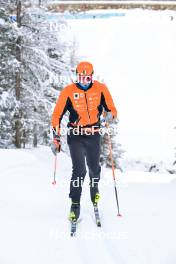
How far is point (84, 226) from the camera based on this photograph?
22.0 feet

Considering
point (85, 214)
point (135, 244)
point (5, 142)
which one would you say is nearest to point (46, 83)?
point (5, 142)

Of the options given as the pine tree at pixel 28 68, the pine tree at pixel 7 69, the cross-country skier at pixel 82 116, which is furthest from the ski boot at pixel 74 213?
the pine tree at pixel 7 69

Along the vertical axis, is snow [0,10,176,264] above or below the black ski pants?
below

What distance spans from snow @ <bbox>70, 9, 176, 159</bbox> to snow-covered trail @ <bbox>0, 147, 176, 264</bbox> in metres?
38.4

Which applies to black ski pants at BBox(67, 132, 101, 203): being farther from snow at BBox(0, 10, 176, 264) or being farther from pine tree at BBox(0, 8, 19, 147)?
pine tree at BBox(0, 8, 19, 147)

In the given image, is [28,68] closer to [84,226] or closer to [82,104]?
[82,104]

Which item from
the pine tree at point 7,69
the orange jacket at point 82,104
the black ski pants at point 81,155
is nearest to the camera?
the orange jacket at point 82,104

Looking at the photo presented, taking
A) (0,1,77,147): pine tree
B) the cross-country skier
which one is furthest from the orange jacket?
(0,1,77,147): pine tree

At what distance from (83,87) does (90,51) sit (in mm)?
55605

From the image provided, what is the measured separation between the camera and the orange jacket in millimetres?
6531

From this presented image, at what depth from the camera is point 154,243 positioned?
6043mm

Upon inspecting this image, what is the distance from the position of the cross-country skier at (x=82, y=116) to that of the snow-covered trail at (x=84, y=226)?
553mm

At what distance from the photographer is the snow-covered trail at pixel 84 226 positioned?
5625 mm

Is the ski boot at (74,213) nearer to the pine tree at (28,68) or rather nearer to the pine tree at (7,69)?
the pine tree at (28,68)
